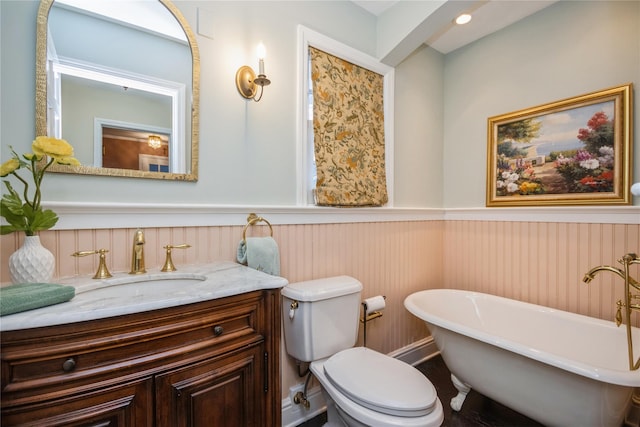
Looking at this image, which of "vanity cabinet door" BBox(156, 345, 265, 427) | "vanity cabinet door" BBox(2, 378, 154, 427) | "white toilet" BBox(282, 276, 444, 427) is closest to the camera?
"vanity cabinet door" BBox(2, 378, 154, 427)

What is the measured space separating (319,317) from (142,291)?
82 centimetres

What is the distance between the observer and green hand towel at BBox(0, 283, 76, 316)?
2.26 ft

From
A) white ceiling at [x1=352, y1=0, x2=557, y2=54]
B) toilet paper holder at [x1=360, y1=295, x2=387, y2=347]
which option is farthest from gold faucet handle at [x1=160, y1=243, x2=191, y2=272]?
white ceiling at [x1=352, y1=0, x2=557, y2=54]

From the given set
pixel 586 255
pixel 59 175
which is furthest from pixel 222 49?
pixel 586 255

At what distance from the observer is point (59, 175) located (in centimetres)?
109

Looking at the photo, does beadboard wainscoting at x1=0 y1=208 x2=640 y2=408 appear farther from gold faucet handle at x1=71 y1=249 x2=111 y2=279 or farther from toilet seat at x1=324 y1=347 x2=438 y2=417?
toilet seat at x1=324 y1=347 x2=438 y2=417

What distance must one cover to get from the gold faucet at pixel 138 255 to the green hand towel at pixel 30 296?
1.15 ft

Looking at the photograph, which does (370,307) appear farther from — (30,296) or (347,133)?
(30,296)

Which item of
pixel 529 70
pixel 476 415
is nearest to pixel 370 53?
pixel 529 70

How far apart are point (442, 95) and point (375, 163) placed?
1.14 meters

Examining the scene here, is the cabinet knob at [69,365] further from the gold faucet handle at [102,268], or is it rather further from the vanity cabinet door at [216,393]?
the gold faucet handle at [102,268]

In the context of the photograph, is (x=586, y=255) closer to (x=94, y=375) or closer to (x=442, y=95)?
(x=442, y=95)

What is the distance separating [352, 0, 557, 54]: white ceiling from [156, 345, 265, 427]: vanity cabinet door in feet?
7.14

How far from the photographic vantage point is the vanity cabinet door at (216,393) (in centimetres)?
85
